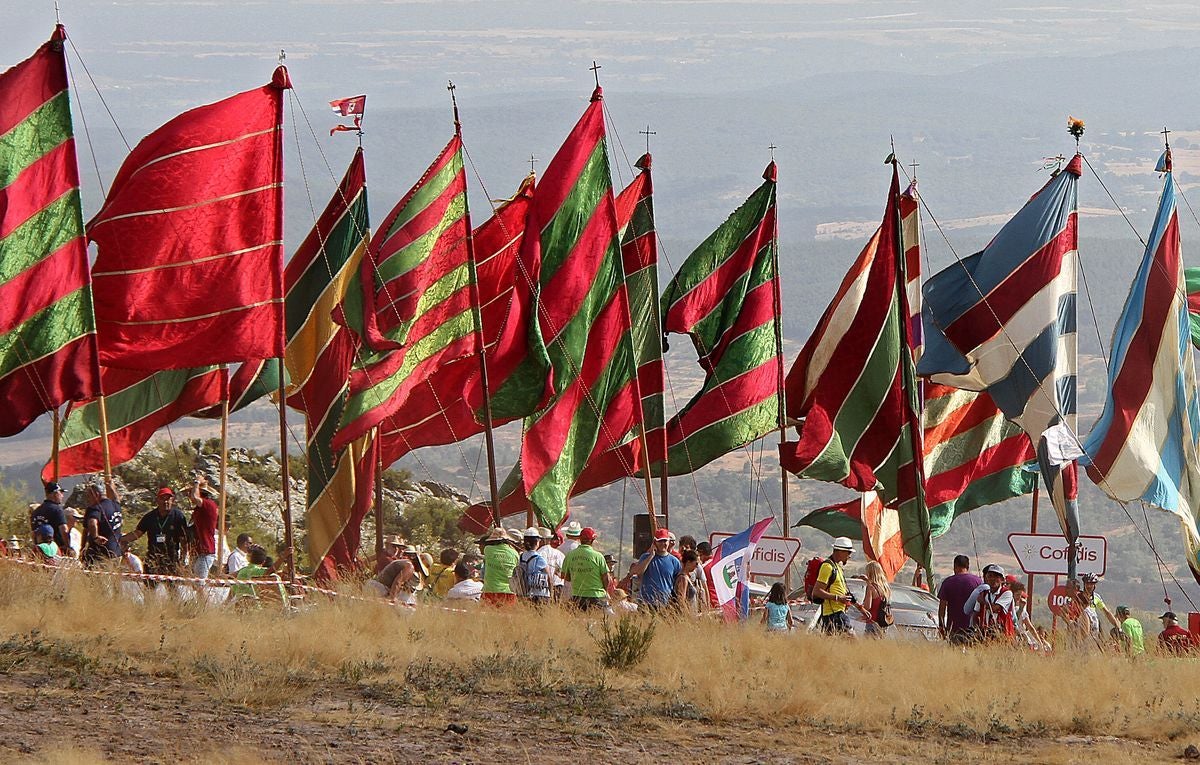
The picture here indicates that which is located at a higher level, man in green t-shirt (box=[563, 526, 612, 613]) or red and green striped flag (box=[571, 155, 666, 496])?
red and green striped flag (box=[571, 155, 666, 496])

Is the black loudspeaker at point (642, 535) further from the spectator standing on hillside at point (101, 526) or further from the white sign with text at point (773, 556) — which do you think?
the spectator standing on hillside at point (101, 526)

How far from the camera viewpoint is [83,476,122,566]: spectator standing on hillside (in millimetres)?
20484

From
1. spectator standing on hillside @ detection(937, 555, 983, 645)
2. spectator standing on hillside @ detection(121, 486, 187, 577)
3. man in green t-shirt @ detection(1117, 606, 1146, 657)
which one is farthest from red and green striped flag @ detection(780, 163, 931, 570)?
spectator standing on hillside @ detection(121, 486, 187, 577)

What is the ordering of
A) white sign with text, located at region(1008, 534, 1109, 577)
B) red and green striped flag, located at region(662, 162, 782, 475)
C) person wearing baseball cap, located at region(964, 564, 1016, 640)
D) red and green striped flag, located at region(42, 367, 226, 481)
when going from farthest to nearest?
red and green striped flag, located at region(662, 162, 782, 475)
red and green striped flag, located at region(42, 367, 226, 481)
white sign with text, located at region(1008, 534, 1109, 577)
person wearing baseball cap, located at region(964, 564, 1016, 640)

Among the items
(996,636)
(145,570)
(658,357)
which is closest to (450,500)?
(658,357)

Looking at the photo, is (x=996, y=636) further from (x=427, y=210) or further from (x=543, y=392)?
(x=427, y=210)

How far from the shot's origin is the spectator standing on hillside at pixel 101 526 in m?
20.5

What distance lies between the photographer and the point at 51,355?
20.9 m

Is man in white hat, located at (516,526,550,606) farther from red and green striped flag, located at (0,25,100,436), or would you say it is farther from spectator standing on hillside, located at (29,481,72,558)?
red and green striped flag, located at (0,25,100,436)

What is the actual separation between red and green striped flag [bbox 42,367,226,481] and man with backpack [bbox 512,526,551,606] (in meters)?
5.94

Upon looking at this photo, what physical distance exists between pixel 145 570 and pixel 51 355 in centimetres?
277

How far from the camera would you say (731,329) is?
27828 millimetres

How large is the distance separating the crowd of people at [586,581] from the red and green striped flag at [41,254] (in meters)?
1.13

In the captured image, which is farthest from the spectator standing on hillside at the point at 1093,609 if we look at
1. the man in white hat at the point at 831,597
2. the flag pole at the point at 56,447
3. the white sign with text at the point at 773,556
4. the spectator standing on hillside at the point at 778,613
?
the flag pole at the point at 56,447
